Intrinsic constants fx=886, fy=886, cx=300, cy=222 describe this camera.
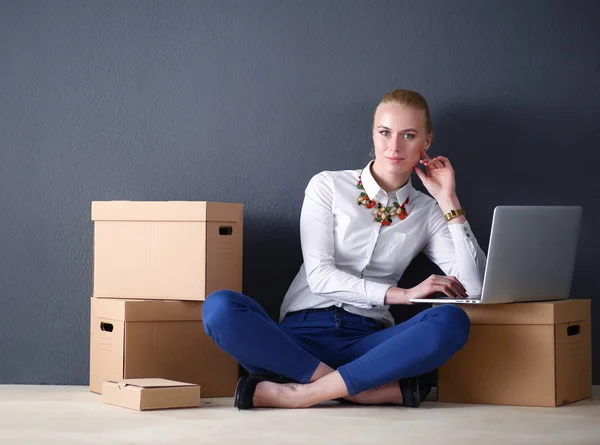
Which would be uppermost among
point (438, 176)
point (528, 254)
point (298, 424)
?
point (438, 176)

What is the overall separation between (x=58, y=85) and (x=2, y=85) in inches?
8.5

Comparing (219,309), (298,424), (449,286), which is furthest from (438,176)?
(298,424)

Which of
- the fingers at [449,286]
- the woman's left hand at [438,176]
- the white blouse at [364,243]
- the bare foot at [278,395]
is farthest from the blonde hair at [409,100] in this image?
the bare foot at [278,395]

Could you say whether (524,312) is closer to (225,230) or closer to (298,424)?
(298,424)

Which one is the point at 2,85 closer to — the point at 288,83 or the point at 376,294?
the point at 288,83

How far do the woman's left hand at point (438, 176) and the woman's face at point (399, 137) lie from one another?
5 centimetres

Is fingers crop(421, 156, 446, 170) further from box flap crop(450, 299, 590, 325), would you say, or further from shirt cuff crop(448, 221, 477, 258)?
box flap crop(450, 299, 590, 325)

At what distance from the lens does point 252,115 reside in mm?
3273

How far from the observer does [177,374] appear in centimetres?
289

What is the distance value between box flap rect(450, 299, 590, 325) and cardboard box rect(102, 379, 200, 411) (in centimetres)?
89

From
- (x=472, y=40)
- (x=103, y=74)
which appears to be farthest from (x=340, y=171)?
(x=103, y=74)

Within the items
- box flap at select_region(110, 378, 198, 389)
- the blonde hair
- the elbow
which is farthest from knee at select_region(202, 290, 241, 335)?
the blonde hair

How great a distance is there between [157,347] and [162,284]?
20 cm

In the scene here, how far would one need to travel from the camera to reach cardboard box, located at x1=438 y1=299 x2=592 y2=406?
268cm
